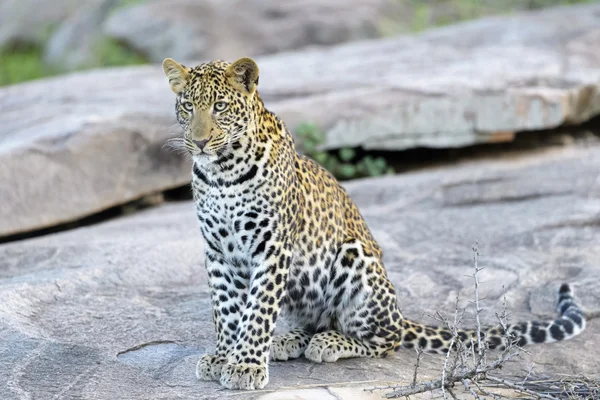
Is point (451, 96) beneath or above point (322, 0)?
beneath

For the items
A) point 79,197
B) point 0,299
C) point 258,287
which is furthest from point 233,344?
point 79,197

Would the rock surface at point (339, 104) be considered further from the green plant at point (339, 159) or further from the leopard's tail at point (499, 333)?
the leopard's tail at point (499, 333)

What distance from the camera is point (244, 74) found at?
17.3ft

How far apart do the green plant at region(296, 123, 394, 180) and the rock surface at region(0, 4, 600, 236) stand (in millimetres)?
165

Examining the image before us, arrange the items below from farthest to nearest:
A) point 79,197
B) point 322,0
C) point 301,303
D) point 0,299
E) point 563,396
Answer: point 322,0 → point 79,197 → point 0,299 → point 301,303 → point 563,396

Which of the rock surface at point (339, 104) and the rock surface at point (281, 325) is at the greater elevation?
the rock surface at point (339, 104)

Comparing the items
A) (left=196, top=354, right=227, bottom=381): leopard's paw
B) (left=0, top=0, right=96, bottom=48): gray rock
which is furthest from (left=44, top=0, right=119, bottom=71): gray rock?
(left=196, top=354, right=227, bottom=381): leopard's paw

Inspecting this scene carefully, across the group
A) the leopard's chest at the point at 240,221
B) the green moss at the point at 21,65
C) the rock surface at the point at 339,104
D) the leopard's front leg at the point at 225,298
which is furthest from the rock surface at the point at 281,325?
the green moss at the point at 21,65

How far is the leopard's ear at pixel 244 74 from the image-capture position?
5234mm

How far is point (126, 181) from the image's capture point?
10.2 metres

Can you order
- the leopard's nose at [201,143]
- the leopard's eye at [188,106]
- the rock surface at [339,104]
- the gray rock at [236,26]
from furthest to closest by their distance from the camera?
the gray rock at [236,26], the rock surface at [339,104], the leopard's eye at [188,106], the leopard's nose at [201,143]

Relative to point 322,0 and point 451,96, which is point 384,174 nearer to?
point 451,96

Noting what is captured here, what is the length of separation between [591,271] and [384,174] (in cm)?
429

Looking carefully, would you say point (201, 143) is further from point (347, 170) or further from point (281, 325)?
point (347, 170)
